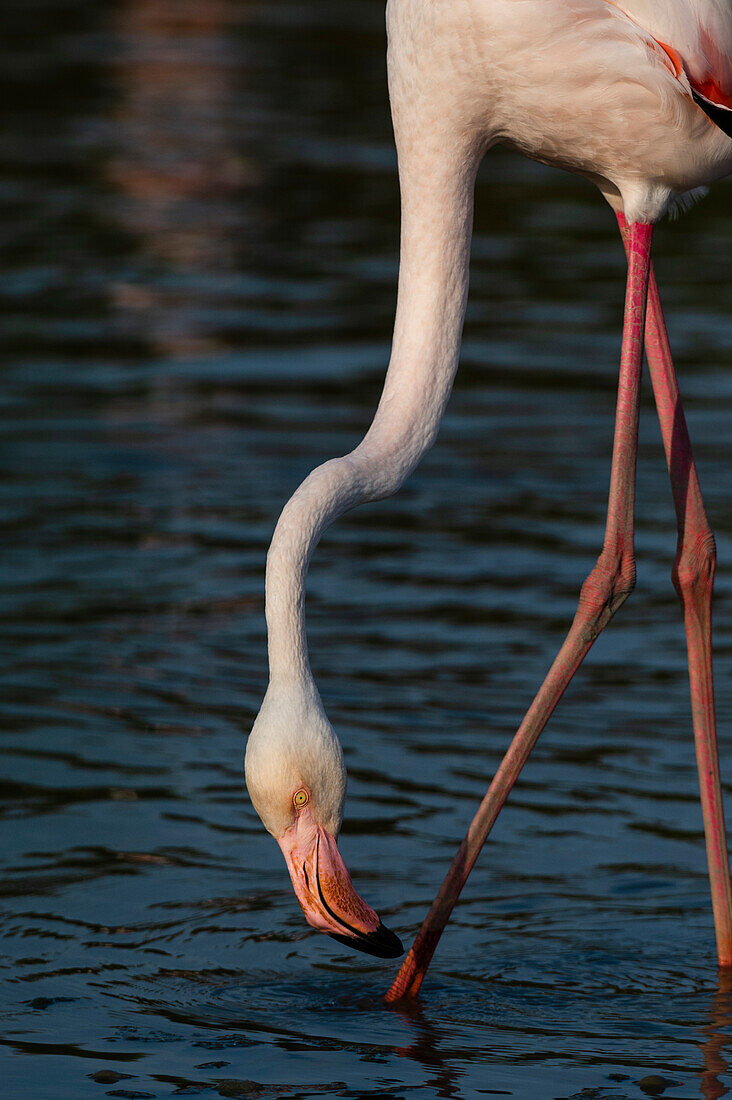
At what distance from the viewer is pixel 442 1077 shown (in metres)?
5.34

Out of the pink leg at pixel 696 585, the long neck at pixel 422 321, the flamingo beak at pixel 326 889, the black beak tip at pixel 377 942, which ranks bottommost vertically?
the black beak tip at pixel 377 942

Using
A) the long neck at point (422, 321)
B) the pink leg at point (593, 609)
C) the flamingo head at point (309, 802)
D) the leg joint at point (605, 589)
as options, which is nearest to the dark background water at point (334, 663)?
the pink leg at point (593, 609)

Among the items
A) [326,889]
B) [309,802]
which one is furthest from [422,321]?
[326,889]

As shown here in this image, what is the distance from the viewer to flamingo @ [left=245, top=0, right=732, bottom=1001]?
5.56 metres

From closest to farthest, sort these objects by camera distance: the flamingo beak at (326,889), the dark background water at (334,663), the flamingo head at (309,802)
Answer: the flamingo head at (309,802), the flamingo beak at (326,889), the dark background water at (334,663)

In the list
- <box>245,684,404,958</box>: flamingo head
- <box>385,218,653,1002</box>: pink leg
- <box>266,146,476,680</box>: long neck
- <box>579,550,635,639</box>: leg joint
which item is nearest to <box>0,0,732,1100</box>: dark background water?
<box>385,218,653,1002</box>: pink leg

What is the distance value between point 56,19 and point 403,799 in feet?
76.4

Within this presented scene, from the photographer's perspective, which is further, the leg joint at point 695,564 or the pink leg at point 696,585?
the leg joint at point 695,564

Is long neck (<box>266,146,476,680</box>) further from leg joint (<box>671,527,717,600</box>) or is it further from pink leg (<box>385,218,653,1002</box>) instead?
leg joint (<box>671,527,717,600</box>)

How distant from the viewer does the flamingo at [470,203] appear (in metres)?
5.56

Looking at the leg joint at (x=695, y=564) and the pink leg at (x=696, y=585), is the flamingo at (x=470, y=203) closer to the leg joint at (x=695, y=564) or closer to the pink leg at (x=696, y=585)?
the pink leg at (x=696, y=585)

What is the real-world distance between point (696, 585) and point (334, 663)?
7.53 ft

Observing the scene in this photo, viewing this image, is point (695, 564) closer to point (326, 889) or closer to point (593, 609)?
point (593, 609)

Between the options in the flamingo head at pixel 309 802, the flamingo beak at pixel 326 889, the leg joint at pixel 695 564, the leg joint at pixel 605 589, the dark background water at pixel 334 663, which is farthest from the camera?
the leg joint at pixel 695 564
